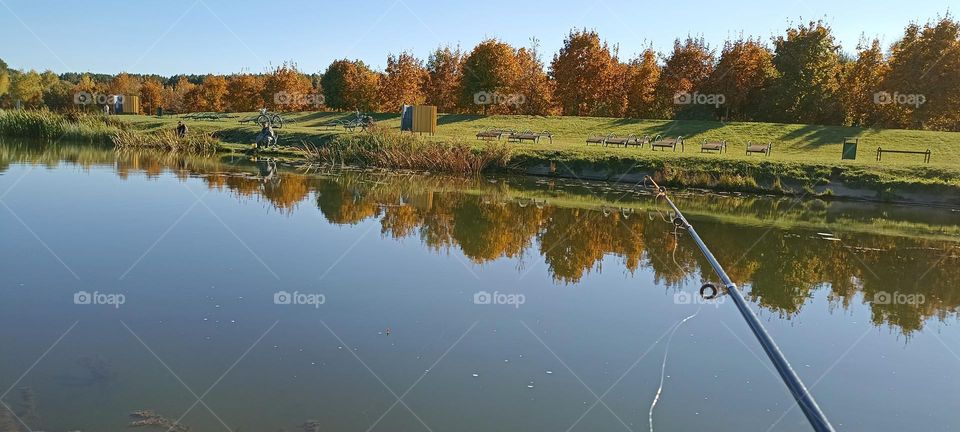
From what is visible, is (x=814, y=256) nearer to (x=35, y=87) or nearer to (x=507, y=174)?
(x=507, y=174)

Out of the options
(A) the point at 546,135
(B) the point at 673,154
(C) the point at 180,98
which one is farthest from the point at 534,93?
(C) the point at 180,98

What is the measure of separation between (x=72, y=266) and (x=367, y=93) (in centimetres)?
4448

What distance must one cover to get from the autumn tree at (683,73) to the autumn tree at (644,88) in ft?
2.25

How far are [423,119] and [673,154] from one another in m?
12.7

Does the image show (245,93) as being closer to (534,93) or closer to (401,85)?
(401,85)

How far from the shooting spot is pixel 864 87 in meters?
38.0

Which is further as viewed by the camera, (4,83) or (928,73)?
(4,83)

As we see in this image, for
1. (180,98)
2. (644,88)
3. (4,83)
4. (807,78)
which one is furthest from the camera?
(4,83)

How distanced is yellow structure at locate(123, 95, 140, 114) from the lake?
5117 cm

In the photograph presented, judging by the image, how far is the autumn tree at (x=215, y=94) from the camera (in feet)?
228

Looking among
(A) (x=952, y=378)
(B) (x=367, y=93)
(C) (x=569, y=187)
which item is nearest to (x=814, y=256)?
(A) (x=952, y=378)

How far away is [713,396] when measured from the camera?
6938mm

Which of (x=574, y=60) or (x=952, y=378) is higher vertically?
(x=574, y=60)

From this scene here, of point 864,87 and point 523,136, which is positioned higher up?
point 864,87
